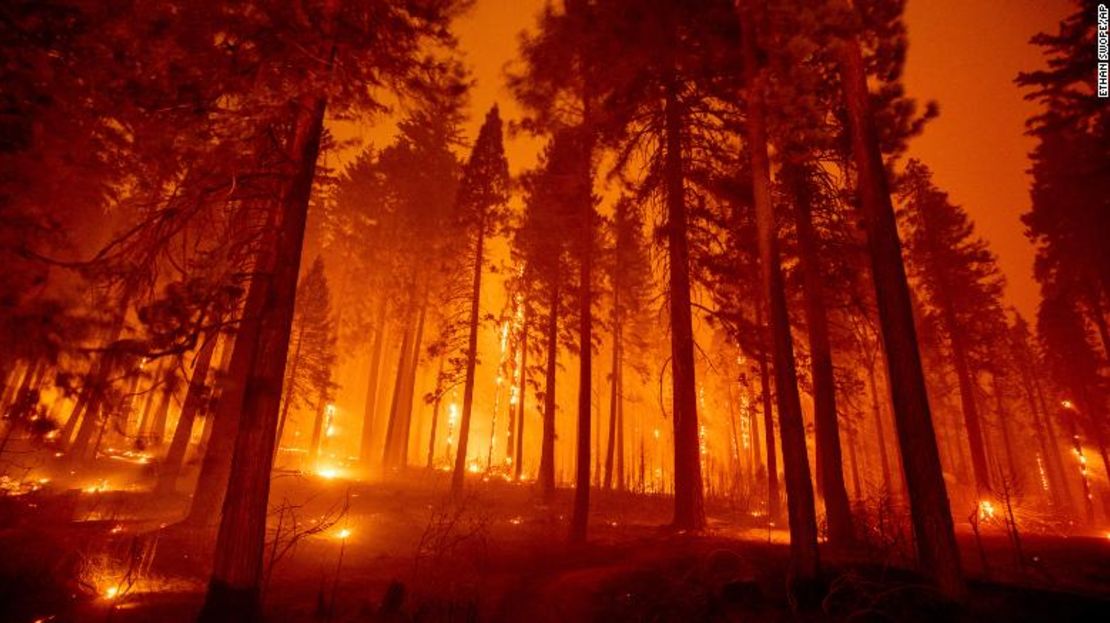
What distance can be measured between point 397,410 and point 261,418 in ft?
69.3

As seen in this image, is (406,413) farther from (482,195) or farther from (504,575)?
(504,575)

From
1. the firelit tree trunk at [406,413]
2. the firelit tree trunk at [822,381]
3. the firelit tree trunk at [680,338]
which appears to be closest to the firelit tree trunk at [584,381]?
the firelit tree trunk at [680,338]

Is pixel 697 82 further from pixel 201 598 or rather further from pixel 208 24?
pixel 201 598

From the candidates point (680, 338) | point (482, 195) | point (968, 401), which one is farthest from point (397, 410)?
point (968, 401)

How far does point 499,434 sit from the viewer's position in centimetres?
5753

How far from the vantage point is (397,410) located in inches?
1075

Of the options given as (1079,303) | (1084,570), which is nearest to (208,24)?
(1084,570)

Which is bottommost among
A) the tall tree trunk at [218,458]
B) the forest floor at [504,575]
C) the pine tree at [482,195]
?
the forest floor at [504,575]

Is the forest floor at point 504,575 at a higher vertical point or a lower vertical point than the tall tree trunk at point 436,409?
lower

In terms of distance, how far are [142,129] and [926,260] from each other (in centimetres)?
2953

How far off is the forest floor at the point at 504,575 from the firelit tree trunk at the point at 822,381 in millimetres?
1100

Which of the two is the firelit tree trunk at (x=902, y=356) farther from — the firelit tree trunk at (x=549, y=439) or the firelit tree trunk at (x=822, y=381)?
the firelit tree trunk at (x=549, y=439)

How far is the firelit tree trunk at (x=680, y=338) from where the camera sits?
1107cm

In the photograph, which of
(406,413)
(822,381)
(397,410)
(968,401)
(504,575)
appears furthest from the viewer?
(406,413)
